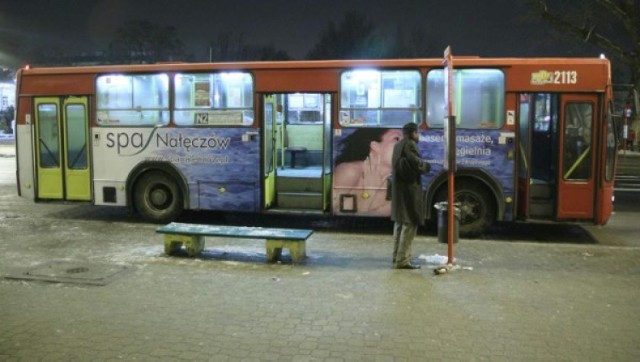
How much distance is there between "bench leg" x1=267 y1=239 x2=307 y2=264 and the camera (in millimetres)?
8117

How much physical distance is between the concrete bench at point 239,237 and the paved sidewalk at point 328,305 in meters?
0.18

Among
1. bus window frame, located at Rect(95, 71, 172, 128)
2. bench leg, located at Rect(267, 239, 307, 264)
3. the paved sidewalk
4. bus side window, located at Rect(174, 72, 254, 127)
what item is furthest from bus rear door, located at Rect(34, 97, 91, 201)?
bench leg, located at Rect(267, 239, 307, 264)

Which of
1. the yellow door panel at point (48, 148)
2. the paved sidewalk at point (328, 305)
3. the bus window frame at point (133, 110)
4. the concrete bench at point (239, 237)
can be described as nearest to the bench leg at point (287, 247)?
the concrete bench at point (239, 237)

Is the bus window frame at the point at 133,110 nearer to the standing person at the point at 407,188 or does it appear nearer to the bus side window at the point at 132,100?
the bus side window at the point at 132,100

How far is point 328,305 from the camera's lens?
6.34 meters

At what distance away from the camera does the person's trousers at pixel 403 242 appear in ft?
25.5

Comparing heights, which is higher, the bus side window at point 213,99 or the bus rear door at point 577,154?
the bus side window at point 213,99

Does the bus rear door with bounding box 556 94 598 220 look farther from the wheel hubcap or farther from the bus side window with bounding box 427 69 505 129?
the wheel hubcap

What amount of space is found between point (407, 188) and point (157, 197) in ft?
18.2

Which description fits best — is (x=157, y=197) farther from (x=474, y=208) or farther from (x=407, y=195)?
(x=474, y=208)

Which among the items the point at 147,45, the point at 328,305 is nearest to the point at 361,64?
the point at 328,305

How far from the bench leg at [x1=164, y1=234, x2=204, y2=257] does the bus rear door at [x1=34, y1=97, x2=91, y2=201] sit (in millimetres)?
3845

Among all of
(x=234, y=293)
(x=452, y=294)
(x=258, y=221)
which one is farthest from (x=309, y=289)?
(x=258, y=221)

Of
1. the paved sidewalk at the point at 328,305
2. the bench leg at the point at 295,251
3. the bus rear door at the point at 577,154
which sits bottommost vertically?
the paved sidewalk at the point at 328,305
